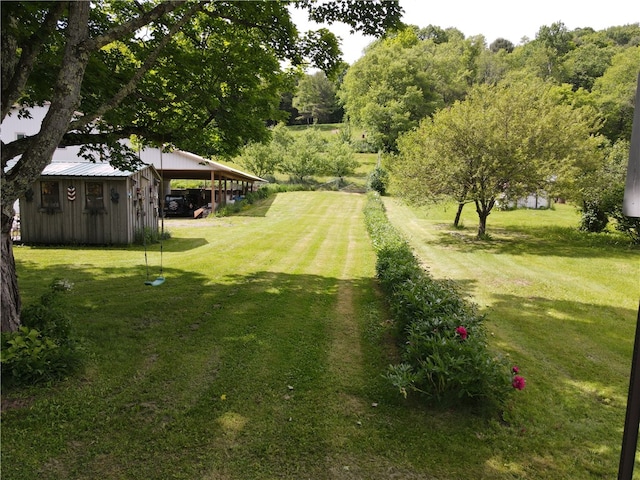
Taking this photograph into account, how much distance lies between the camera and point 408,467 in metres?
3.62

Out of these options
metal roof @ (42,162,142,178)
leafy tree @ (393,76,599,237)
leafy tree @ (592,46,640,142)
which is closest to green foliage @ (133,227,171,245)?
metal roof @ (42,162,142,178)

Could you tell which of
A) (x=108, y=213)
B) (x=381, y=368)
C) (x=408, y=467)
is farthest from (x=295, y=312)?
(x=108, y=213)

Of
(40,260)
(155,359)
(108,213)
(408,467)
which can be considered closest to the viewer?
(408,467)

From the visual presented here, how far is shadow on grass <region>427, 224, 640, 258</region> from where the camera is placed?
1625 centimetres

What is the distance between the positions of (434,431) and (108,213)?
1392cm

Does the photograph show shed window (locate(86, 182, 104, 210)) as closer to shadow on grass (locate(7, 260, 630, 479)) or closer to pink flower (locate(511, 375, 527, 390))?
shadow on grass (locate(7, 260, 630, 479))

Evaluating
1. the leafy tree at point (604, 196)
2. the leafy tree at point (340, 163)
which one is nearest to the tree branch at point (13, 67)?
the leafy tree at point (604, 196)

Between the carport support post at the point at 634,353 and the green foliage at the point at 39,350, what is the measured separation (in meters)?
5.14

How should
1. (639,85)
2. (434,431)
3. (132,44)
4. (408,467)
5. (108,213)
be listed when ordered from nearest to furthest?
(639,85)
(408,467)
(434,431)
(132,44)
(108,213)

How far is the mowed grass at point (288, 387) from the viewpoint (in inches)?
144

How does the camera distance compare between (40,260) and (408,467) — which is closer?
(408,467)

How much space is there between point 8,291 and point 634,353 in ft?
20.0

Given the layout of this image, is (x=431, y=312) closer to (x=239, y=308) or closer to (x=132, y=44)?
(x=239, y=308)

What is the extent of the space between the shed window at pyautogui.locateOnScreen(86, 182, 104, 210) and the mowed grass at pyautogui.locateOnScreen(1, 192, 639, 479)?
3.18m
